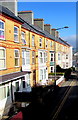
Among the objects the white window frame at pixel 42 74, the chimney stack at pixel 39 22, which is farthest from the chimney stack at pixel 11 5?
the chimney stack at pixel 39 22

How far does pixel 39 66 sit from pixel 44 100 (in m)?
10.3

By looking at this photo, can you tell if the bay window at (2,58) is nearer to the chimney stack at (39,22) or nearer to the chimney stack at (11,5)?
the chimney stack at (11,5)

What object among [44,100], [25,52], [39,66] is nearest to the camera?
[44,100]

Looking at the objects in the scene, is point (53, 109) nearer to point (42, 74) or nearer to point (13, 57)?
point (13, 57)

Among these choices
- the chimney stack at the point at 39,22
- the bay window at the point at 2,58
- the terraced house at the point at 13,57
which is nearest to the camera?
the terraced house at the point at 13,57

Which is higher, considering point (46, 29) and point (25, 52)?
point (46, 29)

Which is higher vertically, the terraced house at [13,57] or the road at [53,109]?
the terraced house at [13,57]

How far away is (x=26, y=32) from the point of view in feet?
63.3

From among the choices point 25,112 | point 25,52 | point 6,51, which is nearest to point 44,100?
point 25,112

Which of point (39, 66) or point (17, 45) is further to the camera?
point (39, 66)

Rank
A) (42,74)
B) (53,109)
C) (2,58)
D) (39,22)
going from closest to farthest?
(53,109) < (2,58) < (42,74) < (39,22)

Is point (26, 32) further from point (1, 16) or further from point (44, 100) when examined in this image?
point (44, 100)

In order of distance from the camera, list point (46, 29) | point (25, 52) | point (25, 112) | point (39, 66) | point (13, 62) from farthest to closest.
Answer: point (46, 29)
point (39, 66)
point (25, 52)
point (13, 62)
point (25, 112)

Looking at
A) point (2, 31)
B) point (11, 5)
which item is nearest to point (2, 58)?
point (2, 31)
